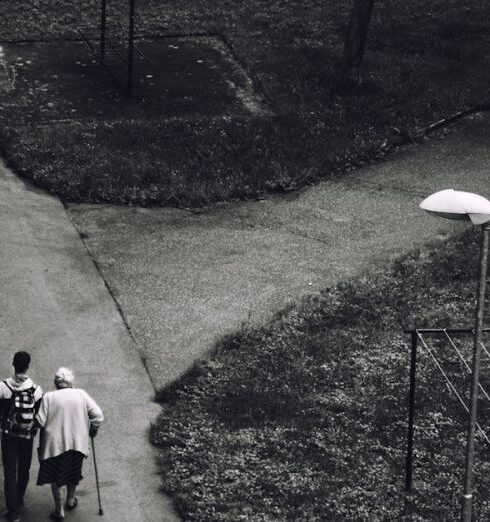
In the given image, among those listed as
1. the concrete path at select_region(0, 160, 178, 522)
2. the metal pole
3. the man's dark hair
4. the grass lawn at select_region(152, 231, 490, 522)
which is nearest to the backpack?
the man's dark hair

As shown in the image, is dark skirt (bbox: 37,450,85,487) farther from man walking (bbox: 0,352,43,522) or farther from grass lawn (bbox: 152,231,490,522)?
grass lawn (bbox: 152,231,490,522)

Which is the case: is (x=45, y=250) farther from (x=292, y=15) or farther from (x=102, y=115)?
(x=292, y=15)

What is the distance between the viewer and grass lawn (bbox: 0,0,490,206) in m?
20.1

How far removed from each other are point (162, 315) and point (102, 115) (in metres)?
6.08

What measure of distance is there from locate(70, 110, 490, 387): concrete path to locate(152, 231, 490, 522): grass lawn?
0.53 meters

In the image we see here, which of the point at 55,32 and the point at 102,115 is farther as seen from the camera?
the point at 55,32

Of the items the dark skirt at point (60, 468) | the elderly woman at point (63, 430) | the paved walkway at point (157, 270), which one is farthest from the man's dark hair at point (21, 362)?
the paved walkway at point (157, 270)

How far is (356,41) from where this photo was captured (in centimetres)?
2266

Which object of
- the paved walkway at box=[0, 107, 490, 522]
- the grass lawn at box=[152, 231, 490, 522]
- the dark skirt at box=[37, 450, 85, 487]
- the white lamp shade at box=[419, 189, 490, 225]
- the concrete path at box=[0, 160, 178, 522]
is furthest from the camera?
the paved walkway at box=[0, 107, 490, 522]

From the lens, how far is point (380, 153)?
21328 mm

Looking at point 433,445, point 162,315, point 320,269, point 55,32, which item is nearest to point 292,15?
point 55,32

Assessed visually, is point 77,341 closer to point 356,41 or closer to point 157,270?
point 157,270

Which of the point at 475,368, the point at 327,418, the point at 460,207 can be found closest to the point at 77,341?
the point at 327,418

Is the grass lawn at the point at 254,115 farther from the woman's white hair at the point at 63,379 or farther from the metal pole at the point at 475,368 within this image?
the metal pole at the point at 475,368
